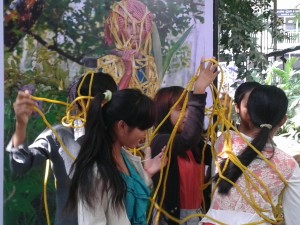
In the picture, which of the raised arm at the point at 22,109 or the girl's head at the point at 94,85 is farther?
the girl's head at the point at 94,85

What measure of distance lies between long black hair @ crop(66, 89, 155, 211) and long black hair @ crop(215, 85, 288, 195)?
37 cm

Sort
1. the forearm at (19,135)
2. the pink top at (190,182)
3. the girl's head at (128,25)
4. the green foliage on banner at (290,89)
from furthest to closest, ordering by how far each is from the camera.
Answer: the green foliage on banner at (290,89), the girl's head at (128,25), the pink top at (190,182), the forearm at (19,135)

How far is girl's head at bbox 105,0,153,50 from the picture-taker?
3010mm

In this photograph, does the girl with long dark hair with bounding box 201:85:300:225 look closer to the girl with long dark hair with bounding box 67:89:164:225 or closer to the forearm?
the girl with long dark hair with bounding box 67:89:164:225

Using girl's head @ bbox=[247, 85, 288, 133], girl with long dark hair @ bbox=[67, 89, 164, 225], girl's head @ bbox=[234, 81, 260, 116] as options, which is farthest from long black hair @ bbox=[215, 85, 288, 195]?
girl with long dark hair @ bbox=[67, 89, 164, 225]

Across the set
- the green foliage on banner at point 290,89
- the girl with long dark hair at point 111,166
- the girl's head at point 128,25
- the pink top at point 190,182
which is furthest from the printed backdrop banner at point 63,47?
the green foliage on banner at point 290,89

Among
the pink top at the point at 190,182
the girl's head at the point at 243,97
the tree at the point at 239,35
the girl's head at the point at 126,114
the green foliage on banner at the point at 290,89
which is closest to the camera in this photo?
the girl's head at the point at 126,114

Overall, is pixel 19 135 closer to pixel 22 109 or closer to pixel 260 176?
pixel 22 109

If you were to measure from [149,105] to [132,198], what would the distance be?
0.29m

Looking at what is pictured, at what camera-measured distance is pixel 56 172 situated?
84.0 inches

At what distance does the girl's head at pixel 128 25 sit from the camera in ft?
9.87

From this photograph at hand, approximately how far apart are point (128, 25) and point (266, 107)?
1.26 metres

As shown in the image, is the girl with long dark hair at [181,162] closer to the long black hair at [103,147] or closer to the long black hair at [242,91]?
the long black hair at [242,91]

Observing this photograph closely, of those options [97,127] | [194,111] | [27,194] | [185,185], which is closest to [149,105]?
[97,127]
